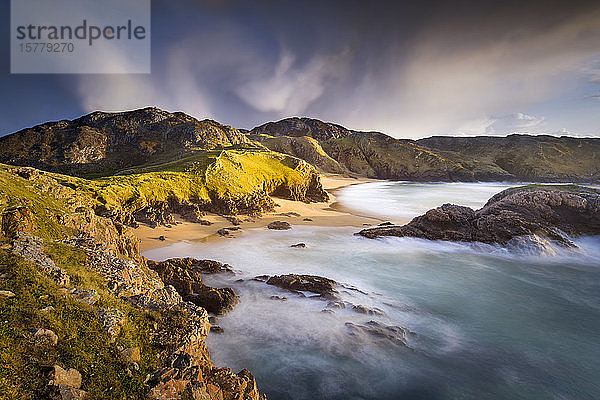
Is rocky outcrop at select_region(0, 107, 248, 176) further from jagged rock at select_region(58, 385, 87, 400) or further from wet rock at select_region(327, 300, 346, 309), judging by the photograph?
jagged rock at select_region(58, 385, 87, 400)

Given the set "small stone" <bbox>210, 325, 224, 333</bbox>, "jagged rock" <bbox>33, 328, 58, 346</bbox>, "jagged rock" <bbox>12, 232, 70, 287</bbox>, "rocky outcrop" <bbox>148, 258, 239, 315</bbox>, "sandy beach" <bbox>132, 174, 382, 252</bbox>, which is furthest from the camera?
"sandy beach" <bbox>132, 174, 382, 252</bbox>

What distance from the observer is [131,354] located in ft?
11.5

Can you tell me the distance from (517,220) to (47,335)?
21.9 metres

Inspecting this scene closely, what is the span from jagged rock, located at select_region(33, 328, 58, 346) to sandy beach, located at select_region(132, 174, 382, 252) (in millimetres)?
11473

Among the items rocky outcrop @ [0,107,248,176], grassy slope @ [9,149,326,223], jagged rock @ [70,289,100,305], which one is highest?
rocky outcrop @ [0,107,248,176]

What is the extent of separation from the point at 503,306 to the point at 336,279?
6.82 meters

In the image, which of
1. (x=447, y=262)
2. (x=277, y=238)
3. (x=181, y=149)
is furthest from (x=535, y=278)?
(x=181, y=149)

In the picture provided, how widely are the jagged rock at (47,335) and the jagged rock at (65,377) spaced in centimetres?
43

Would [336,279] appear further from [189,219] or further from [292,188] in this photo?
[292,188]

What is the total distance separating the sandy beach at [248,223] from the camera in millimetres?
15658

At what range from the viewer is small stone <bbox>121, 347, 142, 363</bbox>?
3.43m

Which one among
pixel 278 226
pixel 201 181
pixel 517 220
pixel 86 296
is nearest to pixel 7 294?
pixel 86 296

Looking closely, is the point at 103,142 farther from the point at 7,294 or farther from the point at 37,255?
the point at 7,294

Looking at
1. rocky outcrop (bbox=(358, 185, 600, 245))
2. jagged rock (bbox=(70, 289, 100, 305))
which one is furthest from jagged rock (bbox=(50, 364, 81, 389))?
rocky outcrop (bbox=(358, 185, 600, 245))
